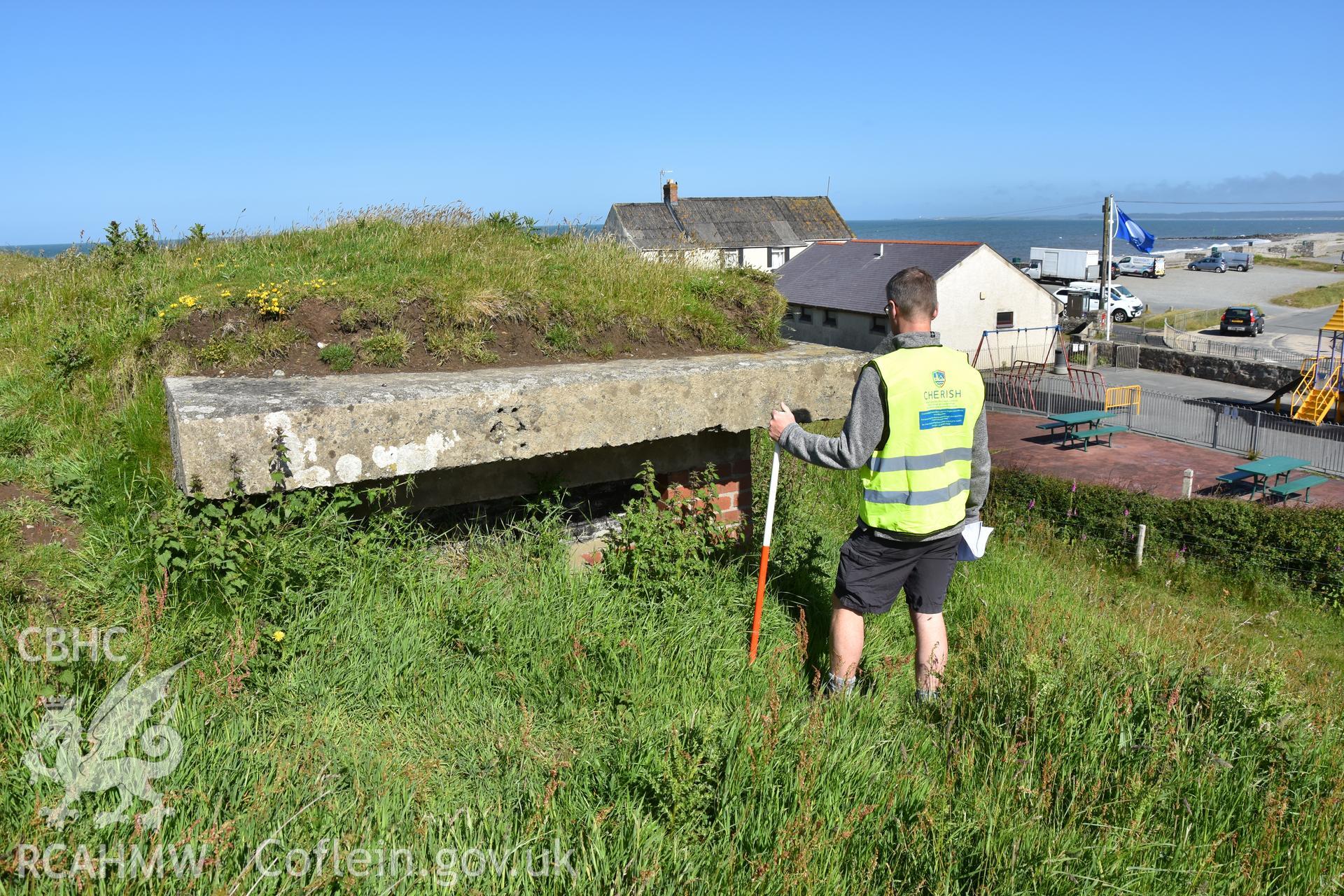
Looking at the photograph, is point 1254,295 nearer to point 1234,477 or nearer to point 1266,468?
point 1234,477

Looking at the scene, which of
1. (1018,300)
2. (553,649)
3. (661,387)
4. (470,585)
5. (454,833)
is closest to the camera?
(454,833)

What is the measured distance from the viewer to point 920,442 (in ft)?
12.2

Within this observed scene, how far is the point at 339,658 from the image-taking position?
3312mm

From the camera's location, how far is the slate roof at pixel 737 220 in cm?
5016

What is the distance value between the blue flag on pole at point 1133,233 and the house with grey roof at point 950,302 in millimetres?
3909

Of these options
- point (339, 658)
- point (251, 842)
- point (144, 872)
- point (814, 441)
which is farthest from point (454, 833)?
point (814, 441)

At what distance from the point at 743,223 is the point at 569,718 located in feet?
173

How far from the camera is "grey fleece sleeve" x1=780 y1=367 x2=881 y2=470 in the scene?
3.70 m

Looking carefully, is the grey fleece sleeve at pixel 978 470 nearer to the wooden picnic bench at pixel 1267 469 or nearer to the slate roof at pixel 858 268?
the wooden picnic bench at pixel 1267 469

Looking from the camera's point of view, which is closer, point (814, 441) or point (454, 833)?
point (454, 833)

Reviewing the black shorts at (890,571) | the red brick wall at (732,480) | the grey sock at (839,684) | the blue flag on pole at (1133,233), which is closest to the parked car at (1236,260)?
the blue flag on pole at (1133,233)

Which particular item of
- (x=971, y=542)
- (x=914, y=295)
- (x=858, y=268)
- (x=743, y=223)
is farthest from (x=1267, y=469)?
(x=743, y=223)

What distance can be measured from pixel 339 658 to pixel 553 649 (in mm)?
838

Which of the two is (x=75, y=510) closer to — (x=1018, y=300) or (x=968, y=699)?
(x=968, y=699)
